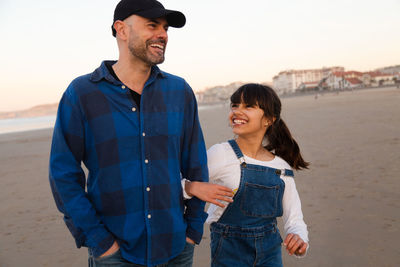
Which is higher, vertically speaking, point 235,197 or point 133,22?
point 133,22

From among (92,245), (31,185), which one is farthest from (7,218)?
(92,245)

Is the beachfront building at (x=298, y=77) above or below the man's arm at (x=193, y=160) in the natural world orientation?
above

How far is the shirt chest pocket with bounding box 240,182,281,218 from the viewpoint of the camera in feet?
6.81

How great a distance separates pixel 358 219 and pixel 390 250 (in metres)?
0.82

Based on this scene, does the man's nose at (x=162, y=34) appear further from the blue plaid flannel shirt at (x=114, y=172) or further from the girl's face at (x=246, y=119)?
the girl's face at (x=246, y=119)

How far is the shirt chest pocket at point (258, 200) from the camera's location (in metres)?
2.07

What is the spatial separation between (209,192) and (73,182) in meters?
0.72

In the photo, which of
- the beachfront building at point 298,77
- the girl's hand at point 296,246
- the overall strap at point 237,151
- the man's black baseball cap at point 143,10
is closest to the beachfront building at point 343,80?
the beachfront building at point 298,77

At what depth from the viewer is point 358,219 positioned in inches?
Answer: 161

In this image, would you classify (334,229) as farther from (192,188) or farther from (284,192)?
(192,188)

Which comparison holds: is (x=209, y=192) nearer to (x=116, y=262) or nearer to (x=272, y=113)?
(x=116, y=262)

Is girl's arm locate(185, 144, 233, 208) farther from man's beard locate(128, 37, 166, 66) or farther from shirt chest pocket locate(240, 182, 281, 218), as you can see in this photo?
man's beard locate(128, 37, 166, 66)

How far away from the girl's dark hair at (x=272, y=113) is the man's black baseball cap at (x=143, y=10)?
695 millimetres

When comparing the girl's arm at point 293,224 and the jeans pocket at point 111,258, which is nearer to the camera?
the jeans pocket at point 111,258
